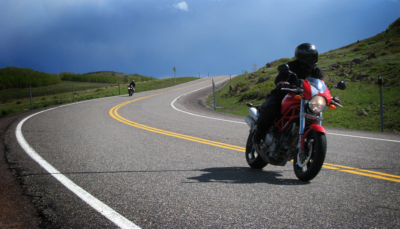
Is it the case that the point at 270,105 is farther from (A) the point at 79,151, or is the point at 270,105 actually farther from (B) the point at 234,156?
(A) the point at 79,151

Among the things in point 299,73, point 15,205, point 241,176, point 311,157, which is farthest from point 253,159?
point 15,205

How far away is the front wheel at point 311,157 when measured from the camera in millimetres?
3697

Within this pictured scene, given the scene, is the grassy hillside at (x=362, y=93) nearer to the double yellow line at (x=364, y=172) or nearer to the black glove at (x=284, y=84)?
the double yellow line at (x=364, y=172)

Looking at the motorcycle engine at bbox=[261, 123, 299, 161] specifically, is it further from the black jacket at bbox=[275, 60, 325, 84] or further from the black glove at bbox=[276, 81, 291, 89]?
the black jacket at bbox=[275, 60, 325, 84]

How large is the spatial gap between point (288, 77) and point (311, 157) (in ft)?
4.24

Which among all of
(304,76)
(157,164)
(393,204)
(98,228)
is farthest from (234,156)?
(98,228)

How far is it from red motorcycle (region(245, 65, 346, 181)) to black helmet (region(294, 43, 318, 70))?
0.28 meters

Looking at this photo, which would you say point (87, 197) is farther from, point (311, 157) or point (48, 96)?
point (48, 96)

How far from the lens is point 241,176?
457 centimetres

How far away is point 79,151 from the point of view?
658cm

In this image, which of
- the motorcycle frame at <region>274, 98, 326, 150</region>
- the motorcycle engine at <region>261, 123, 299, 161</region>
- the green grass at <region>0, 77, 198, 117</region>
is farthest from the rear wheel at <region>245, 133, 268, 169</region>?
the green grass at <region>0, 77, 198, 117</region>

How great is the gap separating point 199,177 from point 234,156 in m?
1.71

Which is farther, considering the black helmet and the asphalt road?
the black helmet

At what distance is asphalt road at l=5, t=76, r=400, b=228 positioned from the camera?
2975mm
